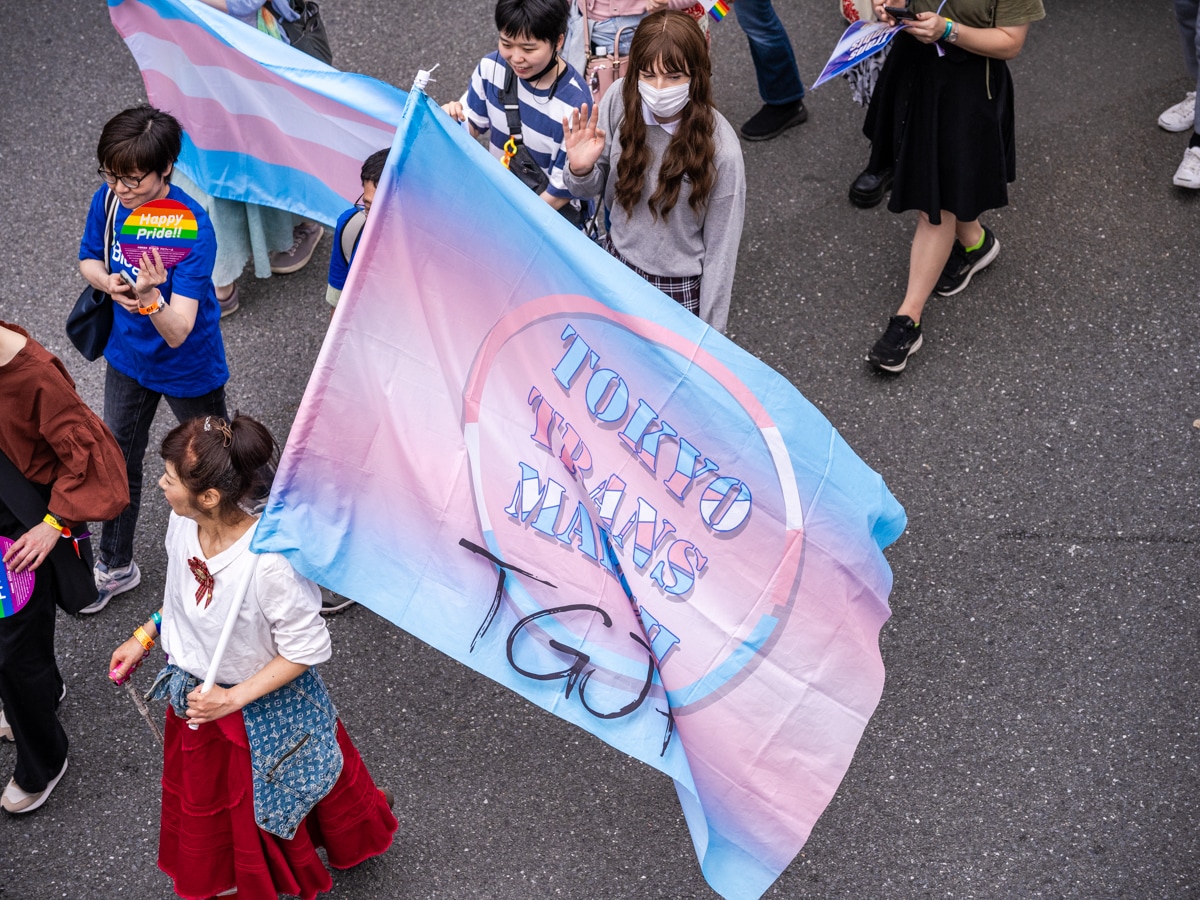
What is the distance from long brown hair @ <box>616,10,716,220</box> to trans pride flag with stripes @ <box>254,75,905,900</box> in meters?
0.84

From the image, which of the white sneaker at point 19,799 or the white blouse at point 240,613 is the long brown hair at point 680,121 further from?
the white sneaker at point 19,799

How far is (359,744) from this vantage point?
155 inches

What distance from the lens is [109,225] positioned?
3748 mm

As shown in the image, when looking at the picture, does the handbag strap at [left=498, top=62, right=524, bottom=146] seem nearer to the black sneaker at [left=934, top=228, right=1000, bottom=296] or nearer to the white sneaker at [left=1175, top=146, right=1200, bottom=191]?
the black sneaker at [left=934, top=228, right=1000, bottom=296]

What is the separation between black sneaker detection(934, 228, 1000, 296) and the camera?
212 inches

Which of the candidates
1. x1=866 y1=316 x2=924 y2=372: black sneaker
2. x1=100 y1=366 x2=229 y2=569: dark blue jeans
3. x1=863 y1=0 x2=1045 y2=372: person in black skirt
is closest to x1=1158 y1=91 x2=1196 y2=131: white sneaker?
x1=863 y1=0 x2=1045 y2=372: person in black skirt

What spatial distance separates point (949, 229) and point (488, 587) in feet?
9.49

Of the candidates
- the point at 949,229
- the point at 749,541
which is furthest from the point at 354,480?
the point at 949,229

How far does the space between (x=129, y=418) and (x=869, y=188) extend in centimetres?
347

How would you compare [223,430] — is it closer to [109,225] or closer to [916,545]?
[109,225]

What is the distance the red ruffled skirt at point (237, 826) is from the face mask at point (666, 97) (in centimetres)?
Answer: 202

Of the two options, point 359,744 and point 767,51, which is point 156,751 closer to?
point 359,744

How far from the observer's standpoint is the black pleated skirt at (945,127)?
4.62 metres

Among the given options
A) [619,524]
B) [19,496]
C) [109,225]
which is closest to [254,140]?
[109,225]
